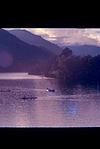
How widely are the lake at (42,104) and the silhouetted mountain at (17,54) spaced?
76mm

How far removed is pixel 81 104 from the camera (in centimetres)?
303

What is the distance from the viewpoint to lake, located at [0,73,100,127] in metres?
2.91

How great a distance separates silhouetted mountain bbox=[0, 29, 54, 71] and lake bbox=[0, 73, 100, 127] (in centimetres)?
8

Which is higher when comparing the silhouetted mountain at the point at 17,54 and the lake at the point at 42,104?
the silhouetted mountain at the point at 17,54

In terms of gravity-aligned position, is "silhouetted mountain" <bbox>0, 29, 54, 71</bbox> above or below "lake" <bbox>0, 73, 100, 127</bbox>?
above

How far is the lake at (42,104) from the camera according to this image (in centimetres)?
291

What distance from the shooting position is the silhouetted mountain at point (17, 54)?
2.94 m

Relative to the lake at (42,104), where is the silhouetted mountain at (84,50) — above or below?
above

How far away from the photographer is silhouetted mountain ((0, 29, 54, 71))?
2.94m

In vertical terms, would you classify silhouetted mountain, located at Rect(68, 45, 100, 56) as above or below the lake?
above

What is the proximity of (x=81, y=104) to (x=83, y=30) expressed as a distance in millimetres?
Answer: 602
